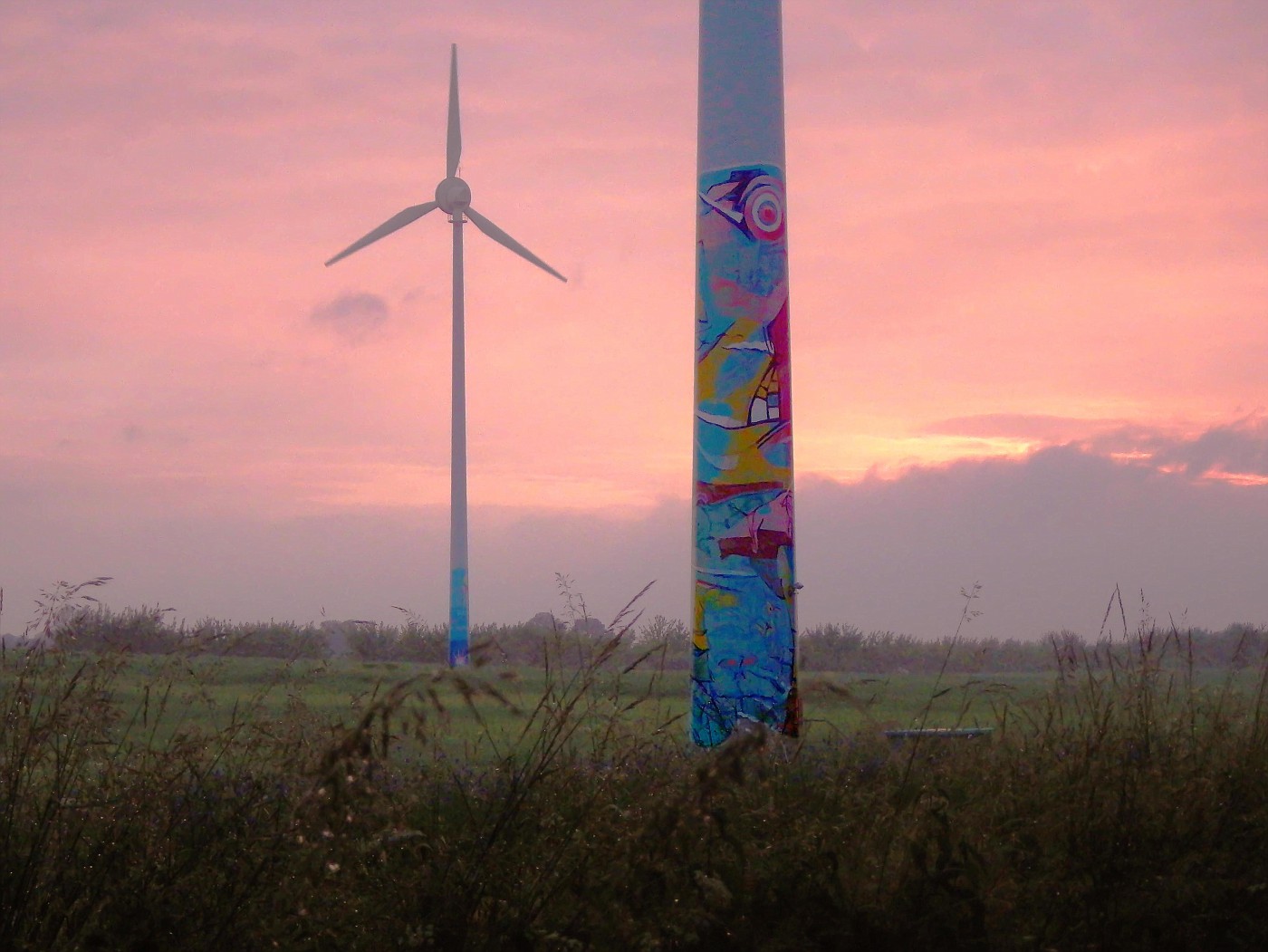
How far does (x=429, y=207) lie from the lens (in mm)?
24828

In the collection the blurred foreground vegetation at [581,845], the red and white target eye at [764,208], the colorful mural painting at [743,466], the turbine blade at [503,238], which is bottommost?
the blurred foreground vegetation at [581,845]

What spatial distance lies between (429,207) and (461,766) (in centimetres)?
1850

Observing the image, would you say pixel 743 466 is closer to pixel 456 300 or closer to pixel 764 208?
pixel 764 208

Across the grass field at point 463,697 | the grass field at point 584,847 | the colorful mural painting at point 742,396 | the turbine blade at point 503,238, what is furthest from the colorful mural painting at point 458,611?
the grass field at point 584,847

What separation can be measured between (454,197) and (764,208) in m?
15.4

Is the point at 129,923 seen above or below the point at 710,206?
below

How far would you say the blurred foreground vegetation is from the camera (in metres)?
4.54

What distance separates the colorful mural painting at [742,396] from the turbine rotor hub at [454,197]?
1477cm

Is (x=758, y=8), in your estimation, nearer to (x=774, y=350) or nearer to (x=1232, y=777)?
(x=774, y=350)

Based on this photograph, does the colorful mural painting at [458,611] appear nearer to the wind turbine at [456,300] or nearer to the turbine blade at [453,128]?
the wind turbine at [456,300]

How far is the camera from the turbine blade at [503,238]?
81.6 ft

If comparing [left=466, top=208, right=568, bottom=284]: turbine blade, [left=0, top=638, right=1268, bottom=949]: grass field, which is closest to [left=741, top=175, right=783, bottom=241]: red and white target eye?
[left=0, top=638, right=1268, bottom=949]: grass field

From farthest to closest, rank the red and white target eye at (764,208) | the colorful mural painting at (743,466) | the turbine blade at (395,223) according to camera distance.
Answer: the turbine blade at (395,223) < the red and white target eye at (764,208) < the colorful mural painting at (743,466)

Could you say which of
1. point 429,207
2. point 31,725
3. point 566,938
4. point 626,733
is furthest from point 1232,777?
point 429,207
